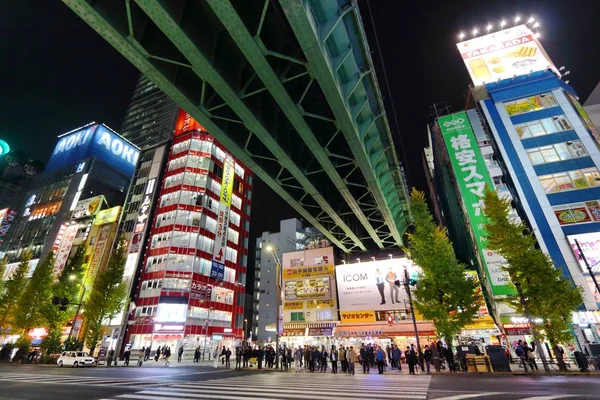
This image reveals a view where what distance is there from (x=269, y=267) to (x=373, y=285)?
5795 cm

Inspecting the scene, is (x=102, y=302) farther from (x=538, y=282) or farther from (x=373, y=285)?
(x=538, y=282)

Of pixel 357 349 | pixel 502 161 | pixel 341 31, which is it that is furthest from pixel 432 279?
pixel 502 161

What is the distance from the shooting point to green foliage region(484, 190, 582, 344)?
16.2 m

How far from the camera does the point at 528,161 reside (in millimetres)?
29594

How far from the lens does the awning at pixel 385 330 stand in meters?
25.8

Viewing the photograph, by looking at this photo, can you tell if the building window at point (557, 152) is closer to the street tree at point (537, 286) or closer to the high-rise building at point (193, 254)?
the street tree at point (537, 286)

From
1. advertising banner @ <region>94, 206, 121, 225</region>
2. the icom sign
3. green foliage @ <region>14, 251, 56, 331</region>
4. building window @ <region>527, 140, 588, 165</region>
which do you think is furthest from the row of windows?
building window @ <region>527, 140, 588, 165</region>

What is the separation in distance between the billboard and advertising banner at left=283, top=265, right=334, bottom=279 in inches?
1206

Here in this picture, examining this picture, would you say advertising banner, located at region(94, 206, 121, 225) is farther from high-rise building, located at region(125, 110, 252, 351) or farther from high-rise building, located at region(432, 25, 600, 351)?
high-rise building, located at region(432, 25, 600, 351)

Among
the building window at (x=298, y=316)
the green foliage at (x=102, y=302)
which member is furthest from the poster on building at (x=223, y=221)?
the building window at (x=298, y=316)

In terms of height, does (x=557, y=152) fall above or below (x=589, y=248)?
above

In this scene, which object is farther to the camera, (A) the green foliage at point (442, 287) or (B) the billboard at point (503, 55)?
(B) the billboard at point (503, 55)

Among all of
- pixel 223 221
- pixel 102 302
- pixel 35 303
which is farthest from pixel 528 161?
pixel 35 303

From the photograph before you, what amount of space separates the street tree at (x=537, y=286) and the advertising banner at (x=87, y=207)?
62.2 metres
